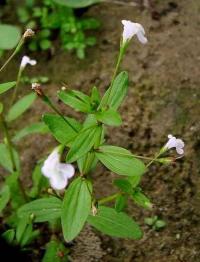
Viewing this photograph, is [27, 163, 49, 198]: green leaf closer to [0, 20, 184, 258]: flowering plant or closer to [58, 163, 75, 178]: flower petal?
[0, 20, 184, 258]: flowering plant

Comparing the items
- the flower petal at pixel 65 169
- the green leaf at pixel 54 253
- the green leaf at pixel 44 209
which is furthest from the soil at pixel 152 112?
the flower petal at pixel 65 169

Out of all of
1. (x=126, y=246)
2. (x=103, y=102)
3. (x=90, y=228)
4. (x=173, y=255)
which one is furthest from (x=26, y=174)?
(x=103, y=102)

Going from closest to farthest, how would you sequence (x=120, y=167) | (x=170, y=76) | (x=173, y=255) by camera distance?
(x=120, y=167), (x=173, y=255), (x=170, y=76)

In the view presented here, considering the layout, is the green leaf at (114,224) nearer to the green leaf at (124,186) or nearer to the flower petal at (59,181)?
the green leaf at (124,186)

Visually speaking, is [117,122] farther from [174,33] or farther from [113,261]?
[174,33]

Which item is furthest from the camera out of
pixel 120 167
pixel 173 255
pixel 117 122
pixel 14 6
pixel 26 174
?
pixel 14 6

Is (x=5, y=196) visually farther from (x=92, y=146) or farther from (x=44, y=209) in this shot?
(x=92, y=146)

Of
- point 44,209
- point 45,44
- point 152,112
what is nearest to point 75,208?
point 44,209
